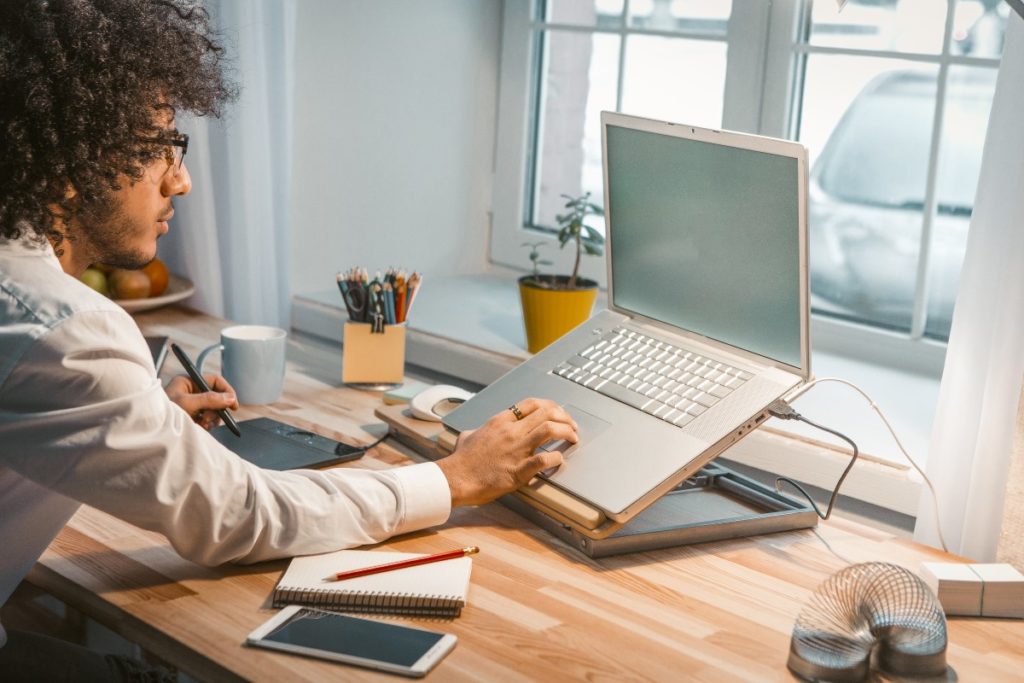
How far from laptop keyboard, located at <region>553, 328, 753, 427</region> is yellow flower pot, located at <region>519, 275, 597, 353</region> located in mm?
366

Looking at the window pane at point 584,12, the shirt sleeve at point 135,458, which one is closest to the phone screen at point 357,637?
the shirt sleeve at point 135,458

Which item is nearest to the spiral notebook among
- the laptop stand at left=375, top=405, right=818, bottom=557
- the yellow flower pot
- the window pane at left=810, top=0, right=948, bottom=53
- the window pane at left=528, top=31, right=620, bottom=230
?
the laptop stand at left=375, top=405, right=818, bottom=557

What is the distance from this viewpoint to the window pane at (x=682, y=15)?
213 cm

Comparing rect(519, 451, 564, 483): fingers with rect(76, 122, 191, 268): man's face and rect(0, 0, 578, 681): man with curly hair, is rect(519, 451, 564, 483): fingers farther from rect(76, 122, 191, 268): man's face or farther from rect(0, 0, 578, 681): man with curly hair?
rect(76, 122, 191, 268): man's face

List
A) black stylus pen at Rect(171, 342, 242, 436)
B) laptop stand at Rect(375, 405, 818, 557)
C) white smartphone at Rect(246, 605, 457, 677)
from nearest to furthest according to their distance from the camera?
white smartphone at Rect(246, 605, 457, 677)
laptop stand at Rect(375, 405, 818, 557)
black stylus pen at Rect(171, 342, 242, 436)

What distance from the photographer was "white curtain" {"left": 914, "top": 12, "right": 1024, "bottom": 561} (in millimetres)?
1366

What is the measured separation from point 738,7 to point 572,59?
427 mm

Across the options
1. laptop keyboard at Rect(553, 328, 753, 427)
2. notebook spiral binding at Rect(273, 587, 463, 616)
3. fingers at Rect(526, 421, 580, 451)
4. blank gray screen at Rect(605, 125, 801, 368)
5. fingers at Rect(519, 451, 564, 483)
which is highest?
blank gray screen at Rect(605, 125, 801, 368)

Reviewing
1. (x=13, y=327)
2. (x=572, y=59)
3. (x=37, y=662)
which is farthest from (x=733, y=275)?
(x=572, y=59)

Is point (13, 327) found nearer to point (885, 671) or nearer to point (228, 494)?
point (228, 494)

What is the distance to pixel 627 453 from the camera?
1324 mm

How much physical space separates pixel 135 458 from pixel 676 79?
1428 mm

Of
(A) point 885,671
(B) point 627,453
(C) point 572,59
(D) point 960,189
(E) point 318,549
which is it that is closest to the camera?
(A) point 885,671

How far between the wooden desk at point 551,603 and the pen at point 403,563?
0.07ft
